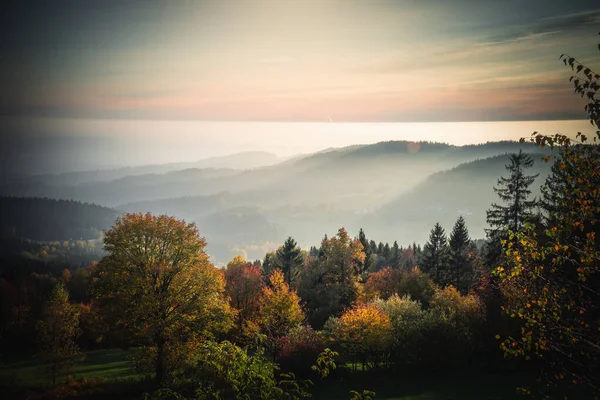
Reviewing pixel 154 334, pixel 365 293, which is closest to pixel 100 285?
pixel 154 334

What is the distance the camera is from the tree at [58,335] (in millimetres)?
34031

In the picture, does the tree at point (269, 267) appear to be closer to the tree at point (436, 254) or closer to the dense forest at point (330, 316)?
the dense forest at point (330, 316)

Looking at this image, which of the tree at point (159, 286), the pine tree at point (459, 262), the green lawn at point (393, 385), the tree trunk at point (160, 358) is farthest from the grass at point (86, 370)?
the pine tree at point (459, 262)

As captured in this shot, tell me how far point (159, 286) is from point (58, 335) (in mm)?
19388

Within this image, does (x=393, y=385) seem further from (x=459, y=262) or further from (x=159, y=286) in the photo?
(x=459, y=262)

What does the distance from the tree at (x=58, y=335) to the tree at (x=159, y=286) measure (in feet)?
49.2

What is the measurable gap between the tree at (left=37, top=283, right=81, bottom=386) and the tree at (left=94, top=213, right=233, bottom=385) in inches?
591

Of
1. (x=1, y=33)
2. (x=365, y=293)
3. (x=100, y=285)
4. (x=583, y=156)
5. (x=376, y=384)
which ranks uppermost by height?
(x=1, y=33)

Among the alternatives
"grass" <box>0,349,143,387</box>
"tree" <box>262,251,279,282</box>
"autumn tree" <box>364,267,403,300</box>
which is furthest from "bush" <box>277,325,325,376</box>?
"tree" <box>262,251,279,282</box>

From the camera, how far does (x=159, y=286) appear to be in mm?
24875

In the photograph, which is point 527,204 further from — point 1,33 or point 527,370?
point 1,33

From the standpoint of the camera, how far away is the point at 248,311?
48656 millimetres

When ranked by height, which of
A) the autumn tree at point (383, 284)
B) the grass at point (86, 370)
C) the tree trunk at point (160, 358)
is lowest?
the grass at point (86, 370)

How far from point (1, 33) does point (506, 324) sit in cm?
21917
